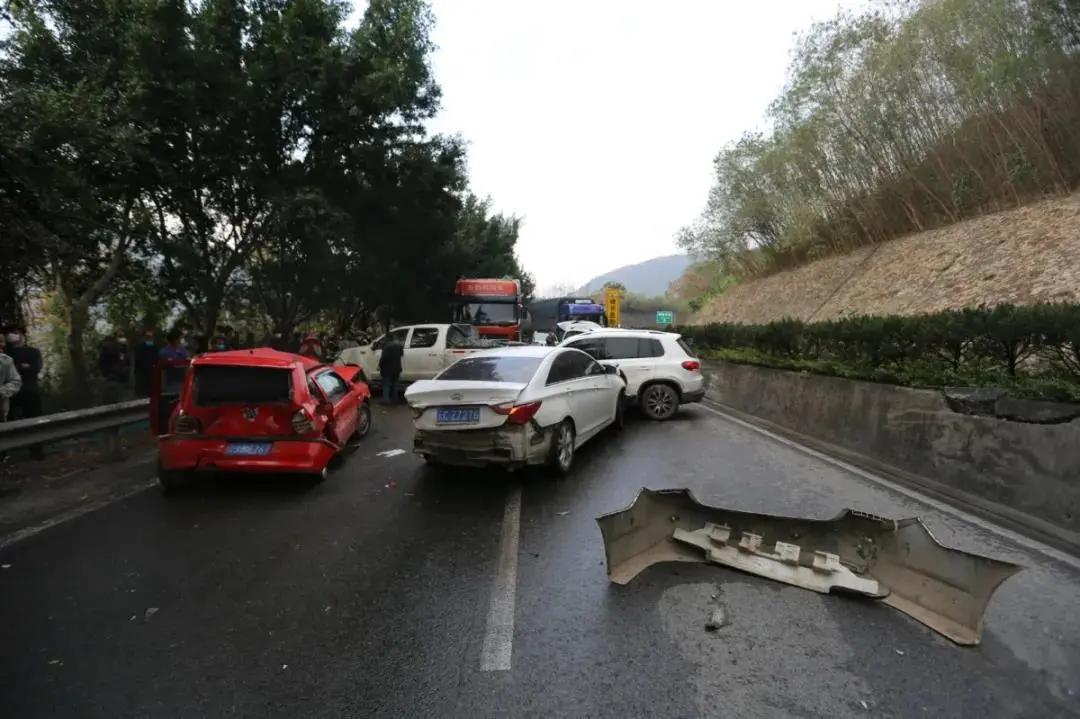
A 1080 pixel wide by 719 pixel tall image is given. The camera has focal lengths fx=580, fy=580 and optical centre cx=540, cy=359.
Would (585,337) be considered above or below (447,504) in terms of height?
above

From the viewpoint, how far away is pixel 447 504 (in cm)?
576

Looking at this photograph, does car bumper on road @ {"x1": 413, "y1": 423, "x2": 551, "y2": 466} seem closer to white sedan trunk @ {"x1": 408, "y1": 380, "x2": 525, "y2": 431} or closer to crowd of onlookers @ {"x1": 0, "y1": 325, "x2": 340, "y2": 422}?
white sedan trunk @ {"x1": 408, "y1": 380, "x2": 525, "y2": 431}

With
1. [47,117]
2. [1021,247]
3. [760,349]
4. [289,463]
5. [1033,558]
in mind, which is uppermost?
[47,117]

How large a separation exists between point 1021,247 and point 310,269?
19.6 m

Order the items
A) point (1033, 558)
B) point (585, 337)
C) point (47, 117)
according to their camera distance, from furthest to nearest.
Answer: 1. point (585, 337)
2. point (47, 117)
3. point (1033, 558)

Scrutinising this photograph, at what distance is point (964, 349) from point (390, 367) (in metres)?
10.6

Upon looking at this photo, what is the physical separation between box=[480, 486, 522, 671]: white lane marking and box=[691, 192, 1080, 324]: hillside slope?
40.4 feet

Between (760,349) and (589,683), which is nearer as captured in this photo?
(589,683)

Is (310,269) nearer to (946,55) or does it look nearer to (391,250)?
(391,250)

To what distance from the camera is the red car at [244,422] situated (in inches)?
240

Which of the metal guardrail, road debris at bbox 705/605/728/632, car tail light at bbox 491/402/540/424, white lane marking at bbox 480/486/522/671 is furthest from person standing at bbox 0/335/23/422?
road debris at bbox 705/605/728/632

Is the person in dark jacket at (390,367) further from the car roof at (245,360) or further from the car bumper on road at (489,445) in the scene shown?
the car bumper on road at (489,445)

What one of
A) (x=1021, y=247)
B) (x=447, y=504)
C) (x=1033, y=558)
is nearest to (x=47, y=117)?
(x=447, y=504)

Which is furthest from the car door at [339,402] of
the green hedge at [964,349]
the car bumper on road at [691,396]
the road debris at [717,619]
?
the green hedge at [964,349]
